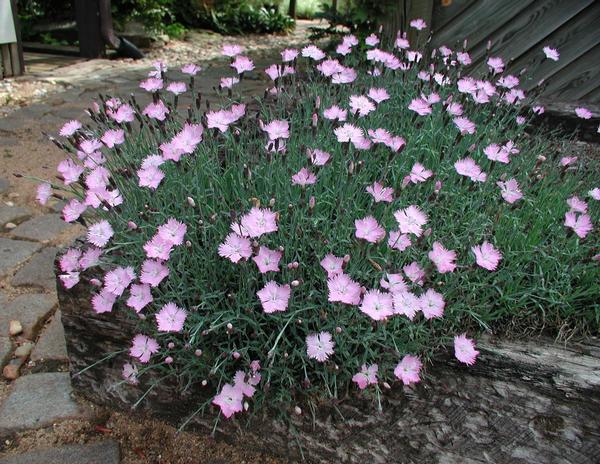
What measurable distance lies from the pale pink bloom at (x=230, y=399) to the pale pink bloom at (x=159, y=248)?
Result: 0.37 metres

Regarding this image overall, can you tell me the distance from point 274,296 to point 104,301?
0.48 m

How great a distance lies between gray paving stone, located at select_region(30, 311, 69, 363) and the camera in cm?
206

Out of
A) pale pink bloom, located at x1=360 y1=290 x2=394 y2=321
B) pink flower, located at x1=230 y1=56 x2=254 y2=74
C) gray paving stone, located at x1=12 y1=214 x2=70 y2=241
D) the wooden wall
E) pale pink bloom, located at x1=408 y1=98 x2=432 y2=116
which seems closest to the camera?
pale pink bloom, located at x1=360 y1=290 x2=394 y2=321

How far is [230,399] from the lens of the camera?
4.76ft

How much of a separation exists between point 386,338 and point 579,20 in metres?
3.15

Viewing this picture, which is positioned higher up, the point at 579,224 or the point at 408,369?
the point at 579,224

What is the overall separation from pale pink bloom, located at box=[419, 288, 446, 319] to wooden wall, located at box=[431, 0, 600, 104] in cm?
269

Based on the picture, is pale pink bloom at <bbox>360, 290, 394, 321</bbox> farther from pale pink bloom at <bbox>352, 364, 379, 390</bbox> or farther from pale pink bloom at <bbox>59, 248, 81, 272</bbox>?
pale pink bloom at <bbox>59, 248, 81, 272</bbox>

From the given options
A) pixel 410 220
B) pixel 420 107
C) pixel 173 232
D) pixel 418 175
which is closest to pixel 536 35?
pixel 420 107

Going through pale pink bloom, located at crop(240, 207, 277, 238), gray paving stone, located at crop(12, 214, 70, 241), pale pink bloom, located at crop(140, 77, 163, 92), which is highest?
pale pink bloom, located at crop(140, 77, 163, 92)

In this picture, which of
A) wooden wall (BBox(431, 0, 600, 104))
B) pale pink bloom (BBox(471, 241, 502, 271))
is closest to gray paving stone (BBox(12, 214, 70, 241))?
pale pink bloom (BBox(471, 241, 502, 271))

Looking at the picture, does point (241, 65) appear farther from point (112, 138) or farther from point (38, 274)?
point (38, 274)

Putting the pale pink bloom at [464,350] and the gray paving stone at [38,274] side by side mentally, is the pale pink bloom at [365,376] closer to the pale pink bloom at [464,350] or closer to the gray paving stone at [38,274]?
the pale pink bloom at [464,350]

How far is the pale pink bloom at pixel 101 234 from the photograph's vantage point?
5.12ft
